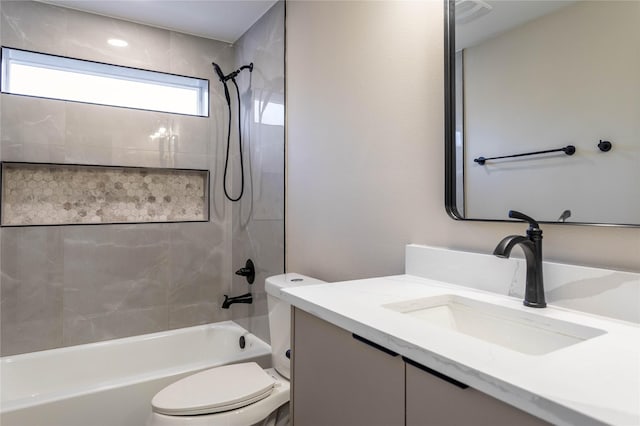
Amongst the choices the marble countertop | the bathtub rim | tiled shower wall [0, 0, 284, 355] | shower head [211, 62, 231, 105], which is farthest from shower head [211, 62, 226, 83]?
the marble countertop

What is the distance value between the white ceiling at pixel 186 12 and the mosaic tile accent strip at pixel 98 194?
961 millimetres

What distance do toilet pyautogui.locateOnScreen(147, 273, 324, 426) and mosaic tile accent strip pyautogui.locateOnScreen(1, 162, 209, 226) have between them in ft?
4.07

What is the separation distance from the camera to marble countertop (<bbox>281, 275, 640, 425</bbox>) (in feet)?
1.65

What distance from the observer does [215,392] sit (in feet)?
5.43

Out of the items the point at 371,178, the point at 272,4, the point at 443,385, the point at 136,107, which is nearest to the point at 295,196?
the point at 371,178

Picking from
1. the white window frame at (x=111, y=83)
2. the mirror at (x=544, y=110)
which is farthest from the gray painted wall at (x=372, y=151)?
the white window frame at (x=111, y=83)

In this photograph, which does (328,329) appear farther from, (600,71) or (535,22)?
(535,22)

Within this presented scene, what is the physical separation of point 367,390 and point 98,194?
91.5 inches

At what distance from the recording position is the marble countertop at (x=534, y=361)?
50cm

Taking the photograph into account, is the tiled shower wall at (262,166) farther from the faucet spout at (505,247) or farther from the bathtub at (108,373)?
the faucet spout at (505,247)

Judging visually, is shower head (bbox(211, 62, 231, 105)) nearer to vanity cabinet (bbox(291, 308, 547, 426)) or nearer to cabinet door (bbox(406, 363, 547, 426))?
vanity cabinet (bbox(291, 308, 547, 426))

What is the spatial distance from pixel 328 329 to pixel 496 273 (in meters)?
0.50

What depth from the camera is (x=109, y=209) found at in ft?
8.49

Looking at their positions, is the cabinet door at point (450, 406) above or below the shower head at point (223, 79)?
below
